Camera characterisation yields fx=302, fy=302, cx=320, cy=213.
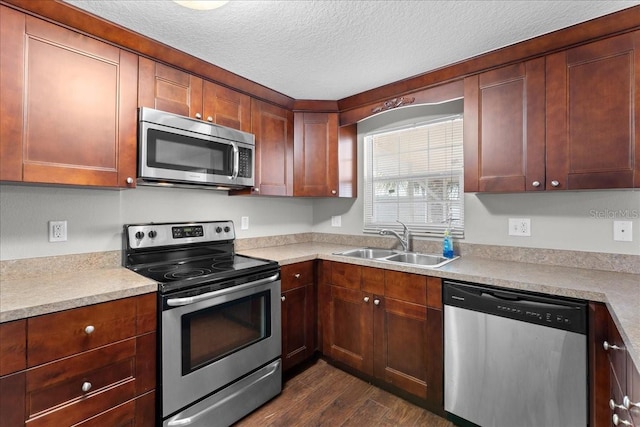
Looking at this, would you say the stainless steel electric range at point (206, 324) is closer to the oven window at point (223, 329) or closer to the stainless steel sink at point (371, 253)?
the oven window at point (223, 329)

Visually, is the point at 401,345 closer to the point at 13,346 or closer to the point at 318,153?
the point at 318,153

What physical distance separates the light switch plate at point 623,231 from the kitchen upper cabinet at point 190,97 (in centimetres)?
250

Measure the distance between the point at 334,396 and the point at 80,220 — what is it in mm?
1998

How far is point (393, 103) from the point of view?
2463 mm

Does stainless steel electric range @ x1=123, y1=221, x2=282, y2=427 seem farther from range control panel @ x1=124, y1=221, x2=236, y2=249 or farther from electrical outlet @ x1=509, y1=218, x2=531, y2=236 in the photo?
electrical outlet @ x1=509, y1=218, x2=531, y2=236

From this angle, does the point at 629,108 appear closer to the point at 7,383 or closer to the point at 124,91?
the point at 124,91

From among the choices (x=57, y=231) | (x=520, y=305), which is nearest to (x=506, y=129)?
(x=520, y=305)

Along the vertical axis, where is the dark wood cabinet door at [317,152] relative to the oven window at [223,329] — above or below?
above

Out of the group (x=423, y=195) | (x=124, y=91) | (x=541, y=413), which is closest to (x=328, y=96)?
(x=423, y=195)

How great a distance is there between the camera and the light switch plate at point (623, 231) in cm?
173

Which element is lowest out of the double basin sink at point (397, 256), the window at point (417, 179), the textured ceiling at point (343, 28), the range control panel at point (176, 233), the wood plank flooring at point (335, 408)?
the wood plank flooring at point (335, 408)

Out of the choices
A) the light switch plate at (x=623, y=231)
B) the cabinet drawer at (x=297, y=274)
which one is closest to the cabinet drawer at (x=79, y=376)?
the cabinet drawer at (x=297, y=274)

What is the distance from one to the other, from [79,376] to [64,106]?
1284mm

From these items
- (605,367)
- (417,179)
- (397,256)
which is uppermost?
(417,179)
